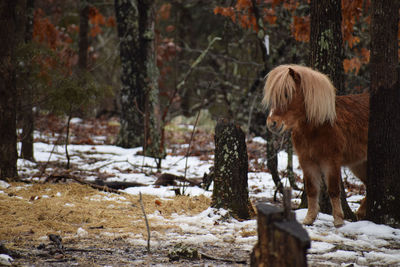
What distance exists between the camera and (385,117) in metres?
4.96

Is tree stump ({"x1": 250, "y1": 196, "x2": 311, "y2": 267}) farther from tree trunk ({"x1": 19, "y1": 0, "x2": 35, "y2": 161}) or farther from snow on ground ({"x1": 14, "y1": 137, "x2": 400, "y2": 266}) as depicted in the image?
tree trunk ({"x1": 19, "y1": 0, "x2": 35, "y2": 161})

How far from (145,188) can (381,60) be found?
4.26 metres

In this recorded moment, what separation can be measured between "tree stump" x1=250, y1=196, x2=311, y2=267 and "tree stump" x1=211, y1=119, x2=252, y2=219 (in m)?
2.80

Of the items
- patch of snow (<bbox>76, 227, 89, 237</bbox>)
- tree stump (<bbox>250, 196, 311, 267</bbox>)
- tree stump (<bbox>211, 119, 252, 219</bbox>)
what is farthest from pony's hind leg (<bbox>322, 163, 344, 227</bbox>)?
patch of snow (<bbox>76, 227, 89, 237</bbox>)

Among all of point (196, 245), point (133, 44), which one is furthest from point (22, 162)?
point (196, 245)

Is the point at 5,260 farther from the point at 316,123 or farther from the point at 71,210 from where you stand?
the point at 316,123

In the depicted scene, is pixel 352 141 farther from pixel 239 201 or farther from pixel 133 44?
pixel 133 44

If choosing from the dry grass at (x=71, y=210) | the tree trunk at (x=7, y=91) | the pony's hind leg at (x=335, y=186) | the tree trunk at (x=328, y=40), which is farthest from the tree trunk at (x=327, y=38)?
the tree trunk at (x=7, y=91)

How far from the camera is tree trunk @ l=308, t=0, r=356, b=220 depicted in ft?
18.4

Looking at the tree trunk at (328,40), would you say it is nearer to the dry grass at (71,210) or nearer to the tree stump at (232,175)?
the tree stump at (232,175)

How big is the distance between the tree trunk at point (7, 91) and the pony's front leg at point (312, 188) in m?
4.83

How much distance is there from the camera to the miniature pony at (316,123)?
15.8 feet

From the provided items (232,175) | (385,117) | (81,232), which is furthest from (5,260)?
(385,117)

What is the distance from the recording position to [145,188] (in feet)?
24.0
